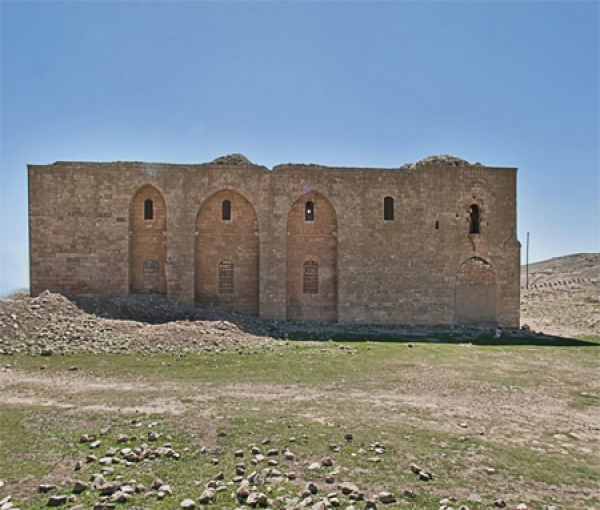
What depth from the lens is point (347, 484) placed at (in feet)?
15.1

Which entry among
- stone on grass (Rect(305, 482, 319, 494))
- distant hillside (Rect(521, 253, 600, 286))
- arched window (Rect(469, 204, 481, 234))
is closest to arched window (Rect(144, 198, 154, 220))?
arched window (Rect(469, 204, 481, 234))

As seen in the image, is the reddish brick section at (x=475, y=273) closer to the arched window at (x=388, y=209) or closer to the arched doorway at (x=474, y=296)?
the arched doorway at (x=474, y=296)

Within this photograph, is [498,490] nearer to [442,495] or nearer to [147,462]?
[442,495]

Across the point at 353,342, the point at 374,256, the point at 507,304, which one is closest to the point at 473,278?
the point at 507,304

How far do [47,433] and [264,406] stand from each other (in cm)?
318

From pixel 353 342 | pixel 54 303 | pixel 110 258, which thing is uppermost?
pixel 110 258

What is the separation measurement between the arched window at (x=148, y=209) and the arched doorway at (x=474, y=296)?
1367 centimetres

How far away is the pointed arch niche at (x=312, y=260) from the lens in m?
19.6

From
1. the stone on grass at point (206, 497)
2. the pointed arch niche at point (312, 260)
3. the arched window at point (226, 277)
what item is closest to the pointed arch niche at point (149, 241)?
the arched window at point (226, 277)

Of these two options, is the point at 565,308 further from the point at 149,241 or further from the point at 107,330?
the point at 107,330

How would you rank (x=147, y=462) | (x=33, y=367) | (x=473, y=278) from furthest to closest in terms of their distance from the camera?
(x=473, y=278)
(x=33, y=367)
(x=147, y=462)

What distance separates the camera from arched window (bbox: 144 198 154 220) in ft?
62.6

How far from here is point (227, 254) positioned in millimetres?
19500

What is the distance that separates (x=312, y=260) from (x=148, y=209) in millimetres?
7408
